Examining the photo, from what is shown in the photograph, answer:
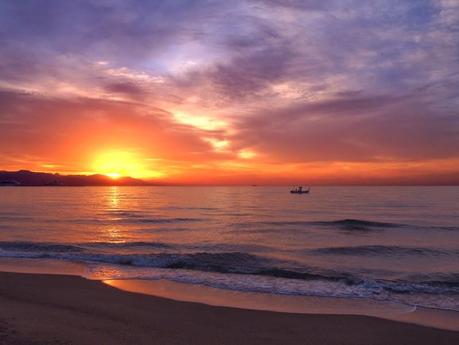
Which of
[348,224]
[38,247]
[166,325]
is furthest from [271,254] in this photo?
[348,224]

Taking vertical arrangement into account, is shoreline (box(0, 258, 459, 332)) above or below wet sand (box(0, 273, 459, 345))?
below

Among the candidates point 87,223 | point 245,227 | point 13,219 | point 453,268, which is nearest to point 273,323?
point 453,268

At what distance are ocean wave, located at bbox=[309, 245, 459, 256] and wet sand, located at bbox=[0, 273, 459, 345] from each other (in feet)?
47.6

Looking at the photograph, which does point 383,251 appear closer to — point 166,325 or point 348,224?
point 348,224

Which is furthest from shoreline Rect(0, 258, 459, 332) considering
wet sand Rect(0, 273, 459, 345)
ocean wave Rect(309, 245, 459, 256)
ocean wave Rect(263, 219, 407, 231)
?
ocean wave Rect(263, 219, 407, 231)

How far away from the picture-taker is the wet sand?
8.59 metres

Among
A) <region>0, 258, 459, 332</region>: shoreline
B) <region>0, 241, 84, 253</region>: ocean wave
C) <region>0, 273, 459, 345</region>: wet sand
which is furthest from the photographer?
<region>0, 241, 84, 253</region>: ocean wave

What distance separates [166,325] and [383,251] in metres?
19.6

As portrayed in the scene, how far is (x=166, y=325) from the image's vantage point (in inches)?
383

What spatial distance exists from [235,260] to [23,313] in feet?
42.5

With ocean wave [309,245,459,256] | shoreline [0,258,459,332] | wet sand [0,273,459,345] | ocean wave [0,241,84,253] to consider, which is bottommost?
ocean wave [0,241,84,253]

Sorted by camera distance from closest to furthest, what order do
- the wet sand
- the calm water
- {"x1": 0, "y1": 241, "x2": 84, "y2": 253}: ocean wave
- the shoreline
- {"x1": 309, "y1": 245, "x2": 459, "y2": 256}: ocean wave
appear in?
the wet sand < the shoreline < the calm water < {"x1": 0, "y1": 241, "x2": 84, "y2": 253}: ocean wave < {"x1": 309, "y1": 245, "x2": 459, "y2": 256}: ocean wave

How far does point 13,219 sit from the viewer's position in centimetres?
4303

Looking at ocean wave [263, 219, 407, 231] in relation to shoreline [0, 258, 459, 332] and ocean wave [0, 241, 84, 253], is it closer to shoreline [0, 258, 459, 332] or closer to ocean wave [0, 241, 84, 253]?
ocean wave [0, 241, 84, 253]
